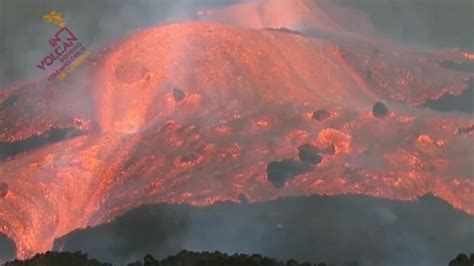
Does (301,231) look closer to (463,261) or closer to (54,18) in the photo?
(463,261)

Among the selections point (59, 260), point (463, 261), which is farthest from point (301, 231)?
point (59, 260)

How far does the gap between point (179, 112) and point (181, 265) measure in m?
10.7

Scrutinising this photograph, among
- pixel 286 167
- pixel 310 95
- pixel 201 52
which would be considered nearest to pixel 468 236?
pixel 286 167

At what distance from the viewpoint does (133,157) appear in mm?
24109

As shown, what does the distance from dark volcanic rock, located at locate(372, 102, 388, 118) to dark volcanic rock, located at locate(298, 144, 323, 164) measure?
4.67 meters

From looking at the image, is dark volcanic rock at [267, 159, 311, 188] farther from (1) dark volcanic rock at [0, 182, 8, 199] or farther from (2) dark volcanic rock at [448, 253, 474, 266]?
(1) dark volcanic rock at [0, 182, 8, 199]

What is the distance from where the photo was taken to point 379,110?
2714 cm

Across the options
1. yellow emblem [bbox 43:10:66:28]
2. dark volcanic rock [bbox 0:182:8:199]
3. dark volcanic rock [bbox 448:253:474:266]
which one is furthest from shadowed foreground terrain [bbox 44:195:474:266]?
yellow emblem [bbox 43:10:66:28]

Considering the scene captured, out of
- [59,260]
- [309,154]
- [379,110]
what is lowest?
[59,260]

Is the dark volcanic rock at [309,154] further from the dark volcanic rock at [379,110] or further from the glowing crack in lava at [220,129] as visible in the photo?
the dark volcanic rock at [379,110]

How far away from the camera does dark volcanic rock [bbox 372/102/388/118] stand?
88.4ft

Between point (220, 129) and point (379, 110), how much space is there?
9086mm

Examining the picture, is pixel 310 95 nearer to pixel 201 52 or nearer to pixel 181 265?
pixel 201 52

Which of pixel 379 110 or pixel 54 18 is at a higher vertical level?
pixel 54 18
